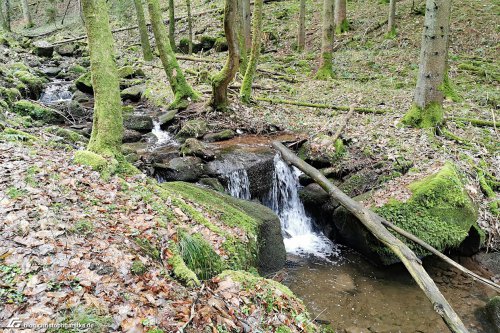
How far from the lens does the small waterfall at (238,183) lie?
8.66m

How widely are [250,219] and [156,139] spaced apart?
19.7 ft

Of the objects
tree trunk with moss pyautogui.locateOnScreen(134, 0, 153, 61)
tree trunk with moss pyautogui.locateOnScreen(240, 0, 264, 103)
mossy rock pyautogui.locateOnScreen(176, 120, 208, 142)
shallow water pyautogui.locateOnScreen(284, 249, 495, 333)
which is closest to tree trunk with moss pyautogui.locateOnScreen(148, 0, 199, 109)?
tree trunk with moss pyautogui.locateOnScreen(240, 0, 264, 103)

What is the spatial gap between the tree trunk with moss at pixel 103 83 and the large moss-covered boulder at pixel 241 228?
126 centimetres

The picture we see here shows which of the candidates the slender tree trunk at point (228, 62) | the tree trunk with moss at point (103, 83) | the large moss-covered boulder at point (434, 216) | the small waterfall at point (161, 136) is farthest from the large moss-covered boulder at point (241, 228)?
the slender tree trunk at point (228, 62)

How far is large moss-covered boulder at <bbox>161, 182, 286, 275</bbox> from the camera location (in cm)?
517

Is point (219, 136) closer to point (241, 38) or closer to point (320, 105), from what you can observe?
point (320, 105)

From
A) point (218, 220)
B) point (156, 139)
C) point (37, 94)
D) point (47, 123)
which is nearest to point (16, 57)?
point (37, 94)

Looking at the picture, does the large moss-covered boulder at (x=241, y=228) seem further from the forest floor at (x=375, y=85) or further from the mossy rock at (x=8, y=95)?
the mossy rock at (x=8, y=95)

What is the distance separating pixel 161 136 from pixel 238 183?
12.8 ft

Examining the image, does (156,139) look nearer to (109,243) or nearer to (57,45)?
(109,243)

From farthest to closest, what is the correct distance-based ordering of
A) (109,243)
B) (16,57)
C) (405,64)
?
(16,57)
(405,64)
(109,243)

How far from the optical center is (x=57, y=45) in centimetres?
2484

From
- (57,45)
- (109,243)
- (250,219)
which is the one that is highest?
(57,45)

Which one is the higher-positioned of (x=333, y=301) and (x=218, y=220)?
(x=218, y=220)
